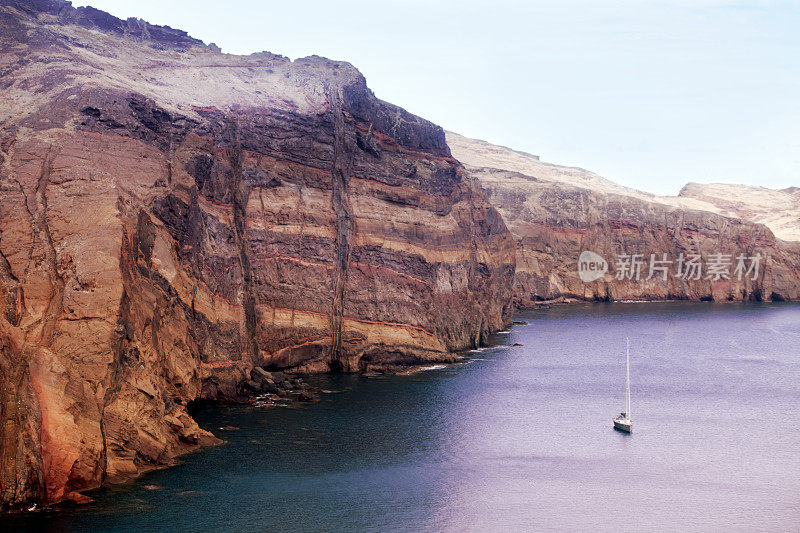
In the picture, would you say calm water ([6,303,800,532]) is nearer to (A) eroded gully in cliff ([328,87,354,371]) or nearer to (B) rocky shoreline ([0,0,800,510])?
(B) rocky shoreline ([0,0,800,510])

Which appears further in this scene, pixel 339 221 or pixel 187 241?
pixel 339 221

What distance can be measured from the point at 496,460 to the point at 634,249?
130569 mm

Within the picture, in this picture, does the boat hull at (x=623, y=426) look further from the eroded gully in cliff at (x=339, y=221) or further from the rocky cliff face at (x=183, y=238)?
the eroded gully in cliff at (x=339, y=221)

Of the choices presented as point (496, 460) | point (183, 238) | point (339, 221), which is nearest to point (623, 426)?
point (496, 460)

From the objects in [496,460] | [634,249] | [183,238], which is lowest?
[496,460]

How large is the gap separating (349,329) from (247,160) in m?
18.9

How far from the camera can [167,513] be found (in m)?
41.3

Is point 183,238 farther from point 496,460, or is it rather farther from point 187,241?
point 496,460

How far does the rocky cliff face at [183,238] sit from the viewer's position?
44844 mm

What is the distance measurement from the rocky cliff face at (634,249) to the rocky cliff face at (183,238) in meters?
64.4

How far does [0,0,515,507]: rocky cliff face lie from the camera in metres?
44.8

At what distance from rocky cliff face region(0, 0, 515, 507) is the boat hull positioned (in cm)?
2609

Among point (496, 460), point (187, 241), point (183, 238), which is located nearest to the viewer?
point (496, 460)

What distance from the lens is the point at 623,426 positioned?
61.3 metres
